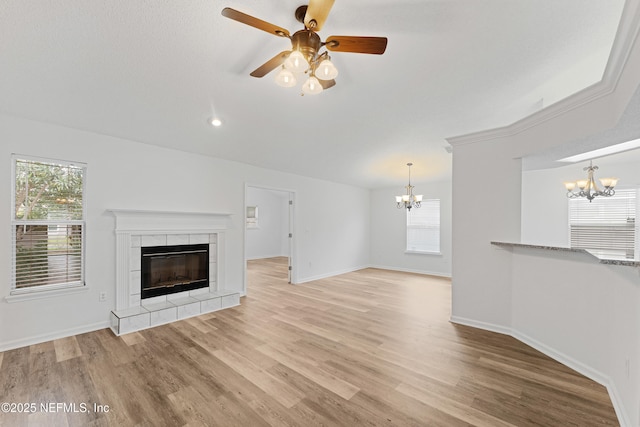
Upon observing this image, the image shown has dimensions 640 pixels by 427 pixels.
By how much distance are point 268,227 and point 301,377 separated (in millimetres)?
8584

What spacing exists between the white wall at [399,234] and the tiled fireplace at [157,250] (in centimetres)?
496

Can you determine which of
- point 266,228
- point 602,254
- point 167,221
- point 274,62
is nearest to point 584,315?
point 602,254

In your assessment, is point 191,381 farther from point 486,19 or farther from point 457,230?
point 486,19

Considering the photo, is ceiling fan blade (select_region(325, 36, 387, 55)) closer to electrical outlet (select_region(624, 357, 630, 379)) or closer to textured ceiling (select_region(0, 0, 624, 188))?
textured ceiling (select_region(0, 0, 624, 188))

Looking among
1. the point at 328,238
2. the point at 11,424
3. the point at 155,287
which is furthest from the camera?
the point at 328,238

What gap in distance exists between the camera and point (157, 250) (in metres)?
4.14

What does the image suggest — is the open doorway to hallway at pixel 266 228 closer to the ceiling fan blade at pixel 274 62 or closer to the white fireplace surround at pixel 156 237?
the white fireplace surround at pixel 156 237

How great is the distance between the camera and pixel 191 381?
2406 mm

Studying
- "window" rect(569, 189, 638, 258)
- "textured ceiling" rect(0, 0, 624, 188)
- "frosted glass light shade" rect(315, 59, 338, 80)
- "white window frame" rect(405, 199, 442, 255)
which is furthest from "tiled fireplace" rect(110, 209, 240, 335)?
"window" rect(569, 189, 638, 258)

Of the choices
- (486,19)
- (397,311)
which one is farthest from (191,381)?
(486,19)

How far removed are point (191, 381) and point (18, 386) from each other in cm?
149

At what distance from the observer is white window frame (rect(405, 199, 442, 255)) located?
7250 mm

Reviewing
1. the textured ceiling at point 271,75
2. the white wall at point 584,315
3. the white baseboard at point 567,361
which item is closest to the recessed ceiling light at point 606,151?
the textured ceiling at point 271,75

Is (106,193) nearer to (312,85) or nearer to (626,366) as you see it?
(312,85)
